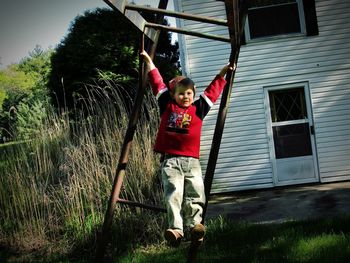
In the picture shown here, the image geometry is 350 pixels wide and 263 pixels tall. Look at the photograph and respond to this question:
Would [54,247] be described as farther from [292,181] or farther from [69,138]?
[292,181]

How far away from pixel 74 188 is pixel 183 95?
9.15ft

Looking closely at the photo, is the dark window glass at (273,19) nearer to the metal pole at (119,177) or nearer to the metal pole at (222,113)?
the metal pole at (222,113)

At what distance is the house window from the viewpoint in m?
9.95

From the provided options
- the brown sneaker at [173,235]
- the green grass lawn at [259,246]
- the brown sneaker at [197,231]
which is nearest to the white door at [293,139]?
the green grass lawn at [259,246]

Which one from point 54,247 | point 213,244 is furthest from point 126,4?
point 54,247

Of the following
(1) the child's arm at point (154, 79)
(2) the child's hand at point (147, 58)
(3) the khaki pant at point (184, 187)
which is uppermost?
(2) the child's hand at point (147, 58)

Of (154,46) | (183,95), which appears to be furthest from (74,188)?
(183,95)

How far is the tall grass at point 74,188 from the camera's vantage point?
5.44 m

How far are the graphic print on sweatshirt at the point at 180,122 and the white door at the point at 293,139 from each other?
6.81 metres

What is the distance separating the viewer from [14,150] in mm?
6539

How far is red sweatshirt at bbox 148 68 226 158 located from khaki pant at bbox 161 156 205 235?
0.08 meters

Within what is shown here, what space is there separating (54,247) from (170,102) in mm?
3016

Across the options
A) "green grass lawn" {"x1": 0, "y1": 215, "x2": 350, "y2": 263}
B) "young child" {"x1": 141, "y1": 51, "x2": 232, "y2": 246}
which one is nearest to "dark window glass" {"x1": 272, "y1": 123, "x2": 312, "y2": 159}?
"green grass lawn" {"x1": 0, "y1": 215, "x2": 350, "y2": 263}

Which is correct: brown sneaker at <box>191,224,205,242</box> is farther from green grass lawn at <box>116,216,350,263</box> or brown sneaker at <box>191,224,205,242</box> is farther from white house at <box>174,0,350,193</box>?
white house at <box>174,0,350,193</box>
